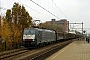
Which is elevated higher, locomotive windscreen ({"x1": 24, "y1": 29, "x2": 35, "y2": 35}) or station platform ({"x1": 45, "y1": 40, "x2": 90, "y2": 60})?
locomotive windscreen ({"x1": 24, "y1": 29, "x2": 35, "y2": 35})

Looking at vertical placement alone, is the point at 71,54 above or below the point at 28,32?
below

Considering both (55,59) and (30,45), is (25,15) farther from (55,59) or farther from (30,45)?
(55,59)

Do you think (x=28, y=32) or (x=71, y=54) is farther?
(x=28, y=32)

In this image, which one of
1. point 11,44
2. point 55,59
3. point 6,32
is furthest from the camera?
point 11,44

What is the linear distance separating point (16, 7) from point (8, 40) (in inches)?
327

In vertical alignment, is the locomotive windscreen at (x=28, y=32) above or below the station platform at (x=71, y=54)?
above

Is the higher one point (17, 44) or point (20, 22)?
point (20, 22)

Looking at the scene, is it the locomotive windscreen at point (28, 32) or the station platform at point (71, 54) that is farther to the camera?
the locomotive windscreen at point (28, 32)

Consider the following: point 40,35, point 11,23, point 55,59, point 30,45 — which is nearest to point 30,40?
point 30,45

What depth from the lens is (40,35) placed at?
33.7m

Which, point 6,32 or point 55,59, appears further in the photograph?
point 6,32

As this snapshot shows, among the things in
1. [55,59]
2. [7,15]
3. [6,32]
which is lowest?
[55,59]

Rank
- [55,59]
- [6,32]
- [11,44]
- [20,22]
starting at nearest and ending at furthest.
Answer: [55,59] → [6,32] → [11,44] → [20,22]

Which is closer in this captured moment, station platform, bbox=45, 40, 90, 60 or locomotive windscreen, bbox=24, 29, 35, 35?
station platform, bbox=45, 40, 90, 60
